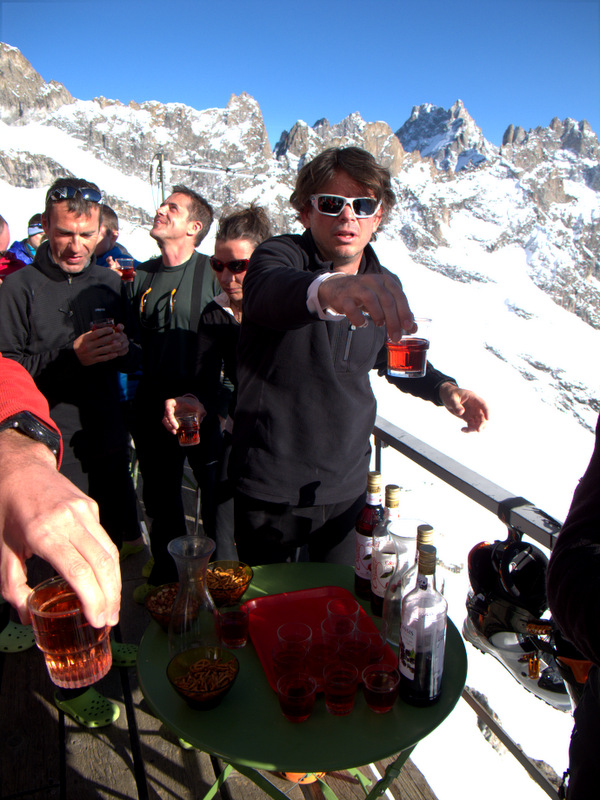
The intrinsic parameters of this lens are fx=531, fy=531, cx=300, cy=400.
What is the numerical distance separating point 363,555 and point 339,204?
4.00 feet

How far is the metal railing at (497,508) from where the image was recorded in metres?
1.54

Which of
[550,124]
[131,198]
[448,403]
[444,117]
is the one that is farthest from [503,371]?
[444,117]

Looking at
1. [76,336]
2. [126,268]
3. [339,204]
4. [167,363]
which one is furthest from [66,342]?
[126,268]

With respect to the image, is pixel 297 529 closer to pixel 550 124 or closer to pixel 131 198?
pixel 131 198

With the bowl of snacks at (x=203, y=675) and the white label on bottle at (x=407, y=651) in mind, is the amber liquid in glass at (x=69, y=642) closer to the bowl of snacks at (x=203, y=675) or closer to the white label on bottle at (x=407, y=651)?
the bowl of snacks at (x=203, y=675)

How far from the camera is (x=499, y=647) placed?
4.99ft

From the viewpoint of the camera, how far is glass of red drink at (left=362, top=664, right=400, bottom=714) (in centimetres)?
124

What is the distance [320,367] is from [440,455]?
69 centimetres

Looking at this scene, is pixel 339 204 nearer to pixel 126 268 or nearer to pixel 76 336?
pixel 76 336

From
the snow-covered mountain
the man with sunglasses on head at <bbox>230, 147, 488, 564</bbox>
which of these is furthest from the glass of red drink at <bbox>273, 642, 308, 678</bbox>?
the snow-covered mountain

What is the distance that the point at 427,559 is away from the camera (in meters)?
1.14

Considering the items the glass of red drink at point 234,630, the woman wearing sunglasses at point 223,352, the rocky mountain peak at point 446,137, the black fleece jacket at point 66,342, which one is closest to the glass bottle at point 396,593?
the glass of red drink at point 234,630

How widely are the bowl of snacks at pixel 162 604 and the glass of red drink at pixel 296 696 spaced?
0.41 m

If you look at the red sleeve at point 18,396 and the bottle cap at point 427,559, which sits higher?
the red sleeve at point 18,396
